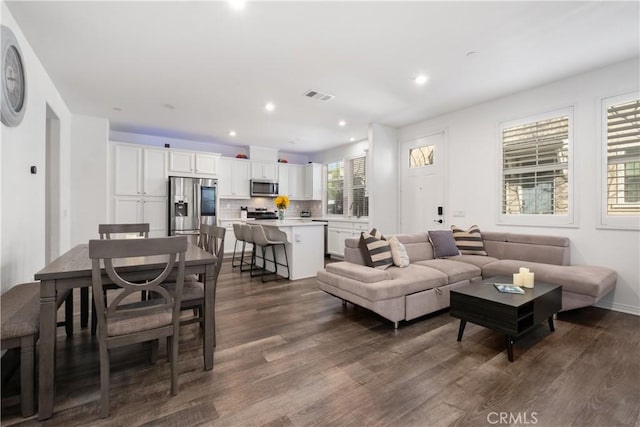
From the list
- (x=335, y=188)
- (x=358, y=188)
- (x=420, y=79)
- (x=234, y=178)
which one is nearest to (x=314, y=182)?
(x=335, y=188)

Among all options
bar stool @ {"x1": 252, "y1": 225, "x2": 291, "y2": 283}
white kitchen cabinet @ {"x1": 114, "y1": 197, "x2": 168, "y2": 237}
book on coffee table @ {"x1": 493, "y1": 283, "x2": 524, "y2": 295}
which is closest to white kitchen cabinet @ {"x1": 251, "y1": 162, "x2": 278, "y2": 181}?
white kitchen cabinet @ {"x1": 114, "y1": 197, "x2": 168, "y2": 237}

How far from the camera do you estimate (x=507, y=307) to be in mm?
2264

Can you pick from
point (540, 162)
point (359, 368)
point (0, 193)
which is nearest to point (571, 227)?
point (540, 162)

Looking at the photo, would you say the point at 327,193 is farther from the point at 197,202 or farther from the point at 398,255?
the point at 398,255

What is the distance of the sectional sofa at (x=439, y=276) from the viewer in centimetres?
285

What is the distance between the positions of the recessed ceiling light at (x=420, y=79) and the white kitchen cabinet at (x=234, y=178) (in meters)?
4.64

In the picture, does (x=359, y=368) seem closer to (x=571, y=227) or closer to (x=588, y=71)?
(x=571, y=227)

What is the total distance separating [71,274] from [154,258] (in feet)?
1.59

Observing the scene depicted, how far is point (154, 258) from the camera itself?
6.84 feet

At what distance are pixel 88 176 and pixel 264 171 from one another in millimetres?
3559

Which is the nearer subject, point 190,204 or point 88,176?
point 88,176

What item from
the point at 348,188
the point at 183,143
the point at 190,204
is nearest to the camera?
the point at 190,204

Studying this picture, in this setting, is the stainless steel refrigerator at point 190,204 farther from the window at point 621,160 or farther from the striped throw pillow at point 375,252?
the window at point 621,160
